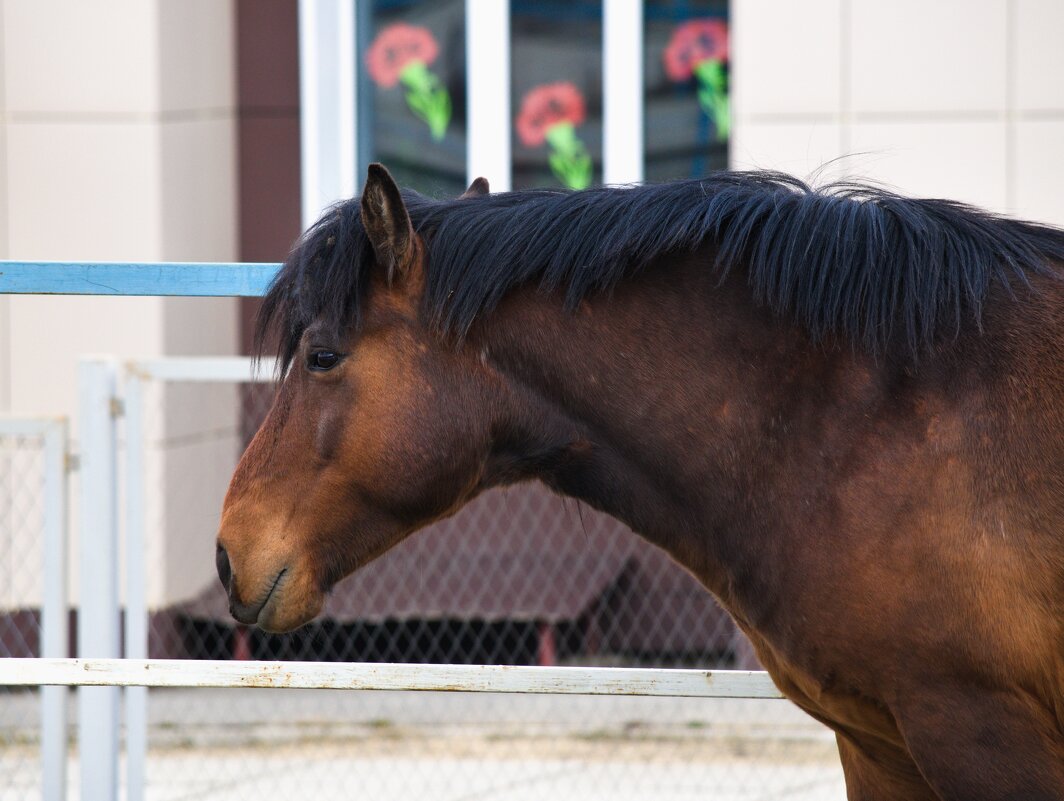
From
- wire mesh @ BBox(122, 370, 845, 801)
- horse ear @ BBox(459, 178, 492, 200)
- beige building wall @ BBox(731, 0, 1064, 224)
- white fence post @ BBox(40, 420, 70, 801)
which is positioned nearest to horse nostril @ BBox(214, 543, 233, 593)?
horse ear @ BBox(459, 178, 492, 200)

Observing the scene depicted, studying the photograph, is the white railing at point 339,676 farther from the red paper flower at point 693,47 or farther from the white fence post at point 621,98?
the red paper flower at point 693,47

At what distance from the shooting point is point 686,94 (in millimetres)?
6836

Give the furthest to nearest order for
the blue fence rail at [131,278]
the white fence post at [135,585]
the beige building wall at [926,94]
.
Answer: the beige building wall at [926,94] → the white fence post at [135,585] → the blue fence rail at [131,278]

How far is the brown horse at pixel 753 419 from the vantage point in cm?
223

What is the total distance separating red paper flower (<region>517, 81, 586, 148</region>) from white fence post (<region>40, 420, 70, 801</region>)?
352 cm

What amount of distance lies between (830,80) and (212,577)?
3.73 m

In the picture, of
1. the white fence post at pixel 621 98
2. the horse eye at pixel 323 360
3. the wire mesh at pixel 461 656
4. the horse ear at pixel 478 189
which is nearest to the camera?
the horse eye at pixel 323 360

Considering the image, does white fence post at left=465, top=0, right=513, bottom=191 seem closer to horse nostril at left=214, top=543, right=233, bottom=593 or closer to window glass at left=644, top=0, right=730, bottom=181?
window glass at left=644, top=0, right=730, bottom=181

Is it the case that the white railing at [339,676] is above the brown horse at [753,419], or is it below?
below

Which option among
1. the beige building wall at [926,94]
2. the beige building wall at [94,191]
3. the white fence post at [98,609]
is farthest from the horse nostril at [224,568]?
the beige building wall at [926,94]

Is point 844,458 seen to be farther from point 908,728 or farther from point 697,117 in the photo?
point 697,117

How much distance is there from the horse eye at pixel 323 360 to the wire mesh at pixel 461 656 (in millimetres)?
2922

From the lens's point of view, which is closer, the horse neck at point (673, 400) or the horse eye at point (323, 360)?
the horse neck at point (673, 400)

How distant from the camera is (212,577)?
6430 millimetres
